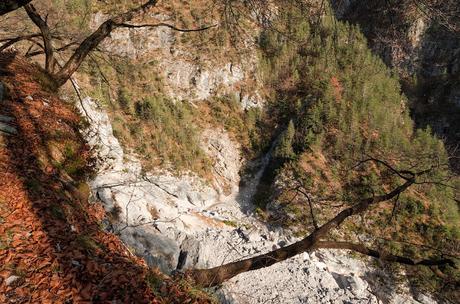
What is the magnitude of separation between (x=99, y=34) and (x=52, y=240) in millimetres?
3698

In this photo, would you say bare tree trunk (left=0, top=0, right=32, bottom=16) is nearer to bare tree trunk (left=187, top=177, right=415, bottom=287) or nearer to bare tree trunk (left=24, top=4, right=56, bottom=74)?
bare tree trunk (left=24, top=4, right=56, bottom=74)

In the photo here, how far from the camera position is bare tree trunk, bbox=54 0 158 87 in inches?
188

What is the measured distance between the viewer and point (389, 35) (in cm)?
392

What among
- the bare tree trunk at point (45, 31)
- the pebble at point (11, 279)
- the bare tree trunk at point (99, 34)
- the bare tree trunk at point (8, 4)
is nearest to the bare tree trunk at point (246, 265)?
Answer: the pebble at point (11, 279)

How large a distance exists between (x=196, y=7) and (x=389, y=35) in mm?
31446

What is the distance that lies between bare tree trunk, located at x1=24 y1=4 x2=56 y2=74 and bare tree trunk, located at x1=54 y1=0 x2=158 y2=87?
39cm

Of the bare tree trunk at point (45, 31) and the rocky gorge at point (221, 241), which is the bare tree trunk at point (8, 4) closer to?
the bare tree trunk at point (45, 31)

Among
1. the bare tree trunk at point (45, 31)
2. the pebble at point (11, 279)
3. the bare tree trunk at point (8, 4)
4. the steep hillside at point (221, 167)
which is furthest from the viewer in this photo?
the bare tree trunk at point (45, 31)

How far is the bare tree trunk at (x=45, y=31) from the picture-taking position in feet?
16.5

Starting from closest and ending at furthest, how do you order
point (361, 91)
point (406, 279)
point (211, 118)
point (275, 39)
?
1. point (406, 279)
2. point (211, 118)
3. point (361, 91)
4. point (275, 39)

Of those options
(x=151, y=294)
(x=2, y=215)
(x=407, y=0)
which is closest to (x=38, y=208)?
(x=2, y=215)

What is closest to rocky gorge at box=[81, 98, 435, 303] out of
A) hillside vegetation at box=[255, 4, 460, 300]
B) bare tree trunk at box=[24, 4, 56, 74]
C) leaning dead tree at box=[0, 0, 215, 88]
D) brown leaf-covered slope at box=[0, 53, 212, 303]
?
hillside vegetation at box=[255, 4, 460, 300]

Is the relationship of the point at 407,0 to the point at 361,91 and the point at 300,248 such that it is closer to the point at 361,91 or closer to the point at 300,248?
the point at 300,248

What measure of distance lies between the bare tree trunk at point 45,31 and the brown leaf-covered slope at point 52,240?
139cm
